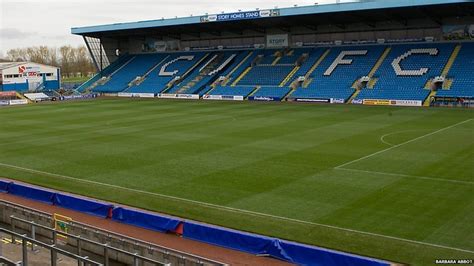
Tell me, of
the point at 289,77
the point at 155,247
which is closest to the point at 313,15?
the point at 289,77

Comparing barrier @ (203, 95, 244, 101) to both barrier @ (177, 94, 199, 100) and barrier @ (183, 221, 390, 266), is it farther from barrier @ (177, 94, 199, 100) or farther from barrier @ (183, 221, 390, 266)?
barrier @ (183, 221, 390, 266)

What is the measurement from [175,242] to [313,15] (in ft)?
174

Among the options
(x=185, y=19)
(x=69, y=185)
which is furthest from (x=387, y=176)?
(x=185, y=19)

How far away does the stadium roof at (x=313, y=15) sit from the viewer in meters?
55.8

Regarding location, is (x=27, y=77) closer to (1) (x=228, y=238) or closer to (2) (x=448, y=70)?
(2) (x=448, y=70)

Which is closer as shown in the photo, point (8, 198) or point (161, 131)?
point (8, 198)

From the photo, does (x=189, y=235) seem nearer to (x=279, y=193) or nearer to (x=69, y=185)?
(x=279, y=193)

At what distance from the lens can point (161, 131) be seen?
126 ft

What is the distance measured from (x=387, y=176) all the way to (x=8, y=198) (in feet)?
54.0

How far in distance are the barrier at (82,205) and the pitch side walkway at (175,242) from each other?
0.21 m

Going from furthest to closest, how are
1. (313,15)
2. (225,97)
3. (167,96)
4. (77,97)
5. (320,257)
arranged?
(77,97) → (167,96) → (225,97) → (313,15) → (320,257)

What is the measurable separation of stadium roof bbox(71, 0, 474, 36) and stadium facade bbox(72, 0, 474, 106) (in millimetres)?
133

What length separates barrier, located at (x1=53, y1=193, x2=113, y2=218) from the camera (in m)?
18.5

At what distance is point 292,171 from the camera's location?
944 inches
